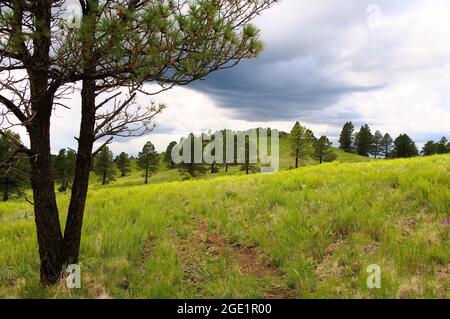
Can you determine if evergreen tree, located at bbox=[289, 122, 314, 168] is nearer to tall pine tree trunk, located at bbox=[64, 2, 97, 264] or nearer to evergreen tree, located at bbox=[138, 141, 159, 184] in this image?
evergreen tree, located at bbox=[138, 141, 159, 184]

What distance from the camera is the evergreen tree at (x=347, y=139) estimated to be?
114 meters

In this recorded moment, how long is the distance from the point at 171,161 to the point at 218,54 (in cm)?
7052

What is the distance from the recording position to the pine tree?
11019 cm

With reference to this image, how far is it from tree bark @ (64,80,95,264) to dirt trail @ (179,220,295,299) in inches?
92.3

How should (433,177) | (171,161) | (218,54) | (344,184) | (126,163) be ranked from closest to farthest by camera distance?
(218,54) → (433,177) → (344,184) → (171,161) → (126,163)

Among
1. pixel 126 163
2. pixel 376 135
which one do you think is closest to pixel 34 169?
pixel 126 163

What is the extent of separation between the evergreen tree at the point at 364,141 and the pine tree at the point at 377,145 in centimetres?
121

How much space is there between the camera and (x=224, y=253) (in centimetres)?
826

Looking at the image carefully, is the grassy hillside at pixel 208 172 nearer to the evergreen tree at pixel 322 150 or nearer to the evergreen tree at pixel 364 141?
the evergreen tree at pixel 322 150

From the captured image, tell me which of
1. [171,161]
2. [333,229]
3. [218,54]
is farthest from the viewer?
[171,161]

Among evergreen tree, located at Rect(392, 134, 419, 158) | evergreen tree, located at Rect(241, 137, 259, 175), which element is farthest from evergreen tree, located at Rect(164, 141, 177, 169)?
evergreen tree, located at Rect(392, 134, 419, 158)

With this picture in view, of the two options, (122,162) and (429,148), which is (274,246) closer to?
(122,162)
